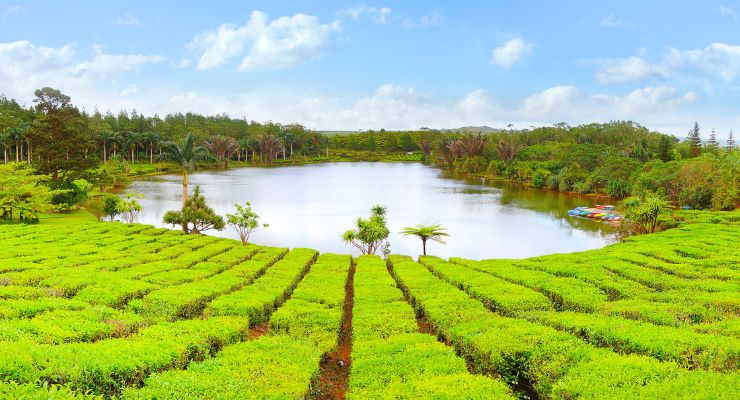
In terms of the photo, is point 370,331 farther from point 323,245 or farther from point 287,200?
point 287,200

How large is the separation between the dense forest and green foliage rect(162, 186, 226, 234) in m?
5.02

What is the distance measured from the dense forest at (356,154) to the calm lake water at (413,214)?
6836 millimetres

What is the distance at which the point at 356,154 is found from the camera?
16538cm

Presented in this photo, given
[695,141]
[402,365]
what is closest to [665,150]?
[695,141]

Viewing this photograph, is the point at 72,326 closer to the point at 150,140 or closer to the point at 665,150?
the point at 665,150

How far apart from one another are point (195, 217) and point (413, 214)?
71.2ft

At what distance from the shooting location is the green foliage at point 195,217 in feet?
101

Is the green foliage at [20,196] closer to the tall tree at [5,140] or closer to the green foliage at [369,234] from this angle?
the green foliage at [369,234]

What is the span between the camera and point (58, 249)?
20078 mm

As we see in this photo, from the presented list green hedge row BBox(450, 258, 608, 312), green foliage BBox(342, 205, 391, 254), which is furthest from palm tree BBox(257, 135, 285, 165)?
green hedge row BBox(450, 258, 608, 312)

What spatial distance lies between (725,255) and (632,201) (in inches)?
691

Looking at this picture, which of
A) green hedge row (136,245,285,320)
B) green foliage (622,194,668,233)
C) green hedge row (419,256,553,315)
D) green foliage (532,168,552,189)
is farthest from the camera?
green foliage (532,168,552,189)

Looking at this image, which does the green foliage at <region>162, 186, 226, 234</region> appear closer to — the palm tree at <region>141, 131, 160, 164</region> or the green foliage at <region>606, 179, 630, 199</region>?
the green foliage at <region>606, 179, 630, 199</region>

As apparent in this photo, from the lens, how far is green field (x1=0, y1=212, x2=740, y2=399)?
712cm
